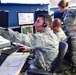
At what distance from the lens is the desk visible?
5.11ft

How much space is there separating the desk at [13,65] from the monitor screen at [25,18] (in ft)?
4.88

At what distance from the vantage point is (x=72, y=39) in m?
3.00

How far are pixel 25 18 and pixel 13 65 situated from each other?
1.93 m

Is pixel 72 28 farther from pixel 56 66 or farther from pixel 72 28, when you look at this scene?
pixel 56 66

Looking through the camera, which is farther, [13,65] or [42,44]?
[42,44]

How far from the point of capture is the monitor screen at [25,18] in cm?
351

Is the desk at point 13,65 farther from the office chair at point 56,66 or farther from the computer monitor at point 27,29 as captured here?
the computer monitor at point 27,29

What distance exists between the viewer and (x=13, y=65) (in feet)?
5.77

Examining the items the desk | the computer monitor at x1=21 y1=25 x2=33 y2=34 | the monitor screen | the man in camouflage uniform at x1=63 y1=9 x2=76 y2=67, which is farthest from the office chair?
the monitor screen

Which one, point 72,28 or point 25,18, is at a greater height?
point 25,18

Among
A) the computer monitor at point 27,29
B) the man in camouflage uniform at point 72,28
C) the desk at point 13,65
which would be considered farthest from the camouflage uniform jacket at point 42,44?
the computer monitor at point 27,29

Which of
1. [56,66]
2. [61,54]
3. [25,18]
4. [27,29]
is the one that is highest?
[25,18]

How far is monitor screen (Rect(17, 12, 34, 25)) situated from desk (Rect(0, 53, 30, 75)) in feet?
4.88

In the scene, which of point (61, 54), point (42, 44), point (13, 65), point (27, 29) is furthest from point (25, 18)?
point (13, 65)
